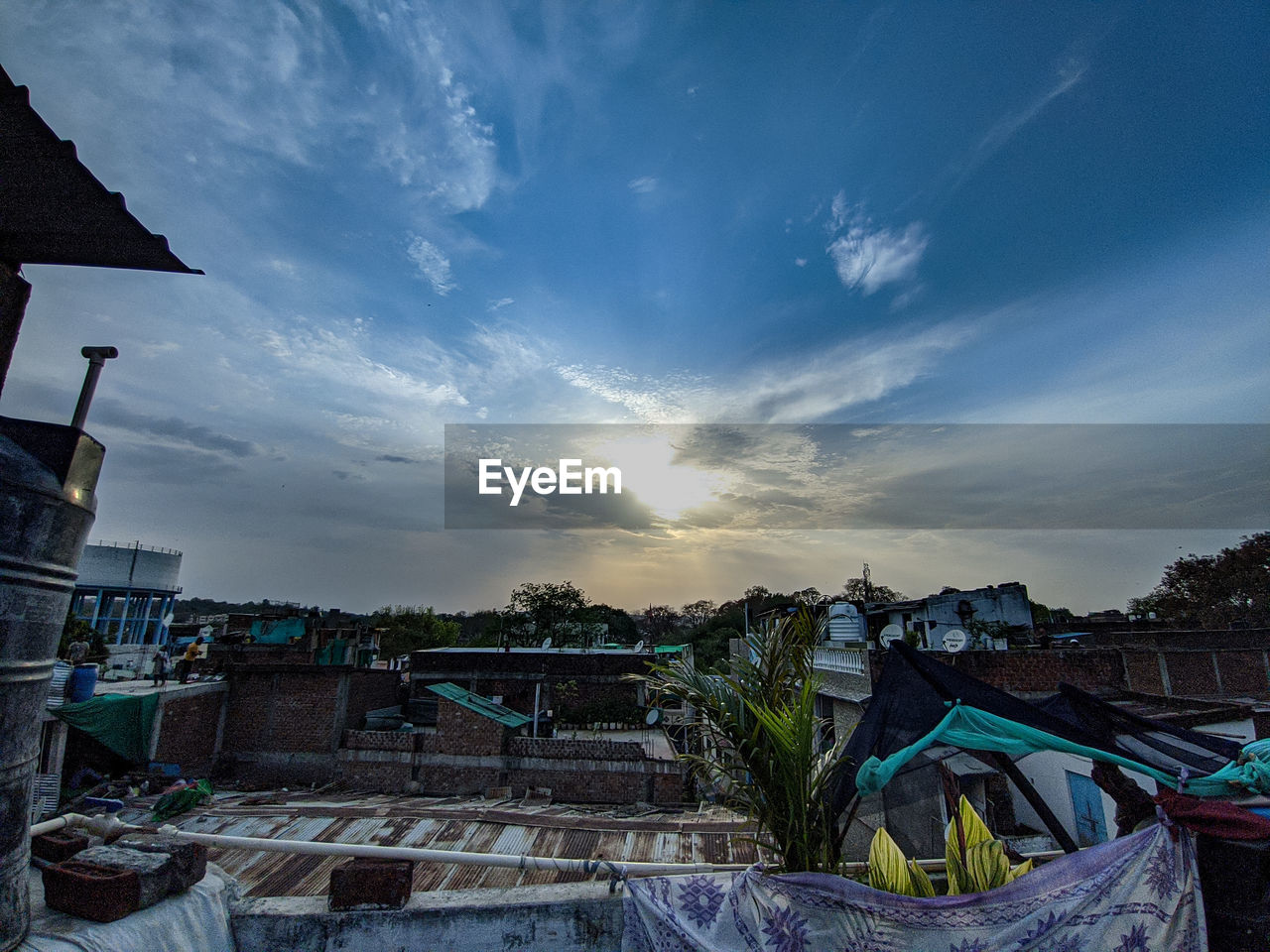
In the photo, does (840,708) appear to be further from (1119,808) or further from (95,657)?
(95,657)

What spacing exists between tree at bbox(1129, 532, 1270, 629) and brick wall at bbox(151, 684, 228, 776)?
131ft

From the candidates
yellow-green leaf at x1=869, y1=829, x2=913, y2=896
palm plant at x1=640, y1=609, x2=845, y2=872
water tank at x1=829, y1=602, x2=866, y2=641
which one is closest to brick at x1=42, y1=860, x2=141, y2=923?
palm plant at x1=640, y1=609, x2=845, y2=872

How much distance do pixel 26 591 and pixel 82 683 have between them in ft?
47.3

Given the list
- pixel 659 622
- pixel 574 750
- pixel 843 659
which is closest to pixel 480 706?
pixel 574 750

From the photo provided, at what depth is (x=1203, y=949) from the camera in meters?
2.88

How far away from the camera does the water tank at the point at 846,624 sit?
16.5m

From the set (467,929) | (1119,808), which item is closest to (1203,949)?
(1119,808)

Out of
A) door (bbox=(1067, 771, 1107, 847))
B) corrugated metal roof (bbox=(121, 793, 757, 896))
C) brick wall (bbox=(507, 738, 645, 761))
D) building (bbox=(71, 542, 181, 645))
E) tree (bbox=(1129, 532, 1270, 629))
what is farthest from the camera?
building (bbox=(71, 542, 181, 645))

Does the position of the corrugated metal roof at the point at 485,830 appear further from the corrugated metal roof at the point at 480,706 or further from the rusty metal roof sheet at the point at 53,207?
the rusty metal roof sheet at the point at 53,207

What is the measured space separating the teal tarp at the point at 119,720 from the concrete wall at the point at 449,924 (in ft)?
42.3

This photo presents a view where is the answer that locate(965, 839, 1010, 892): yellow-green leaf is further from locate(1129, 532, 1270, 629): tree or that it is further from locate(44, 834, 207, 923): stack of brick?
locate(1129, 532, 1270, 629): tree

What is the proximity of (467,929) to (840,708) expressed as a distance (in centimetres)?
1305

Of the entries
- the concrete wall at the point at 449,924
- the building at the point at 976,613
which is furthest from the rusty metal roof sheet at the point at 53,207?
the building at the point at 976,613

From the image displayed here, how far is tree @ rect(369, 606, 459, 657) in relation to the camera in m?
39.0
